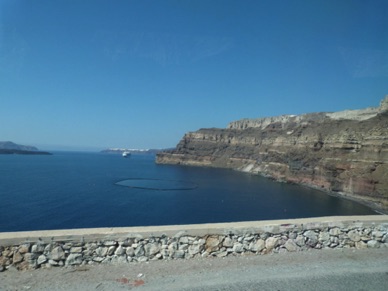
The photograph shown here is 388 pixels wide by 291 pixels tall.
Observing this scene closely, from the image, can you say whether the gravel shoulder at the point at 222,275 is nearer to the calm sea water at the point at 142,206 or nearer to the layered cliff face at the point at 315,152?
the calm sea water at the point at 142,206

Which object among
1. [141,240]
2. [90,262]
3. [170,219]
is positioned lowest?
[170,219]

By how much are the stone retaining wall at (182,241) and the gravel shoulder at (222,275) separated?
8.2 inches

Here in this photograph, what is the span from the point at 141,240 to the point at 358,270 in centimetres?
515

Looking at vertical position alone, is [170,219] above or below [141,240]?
below

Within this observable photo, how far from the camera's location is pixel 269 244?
26.9ft

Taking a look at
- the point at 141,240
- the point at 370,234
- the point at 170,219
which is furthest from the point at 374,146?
the point at 141,240

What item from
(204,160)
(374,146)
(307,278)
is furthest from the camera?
(204,160)

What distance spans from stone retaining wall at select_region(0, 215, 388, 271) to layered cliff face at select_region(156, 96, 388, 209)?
56456mm

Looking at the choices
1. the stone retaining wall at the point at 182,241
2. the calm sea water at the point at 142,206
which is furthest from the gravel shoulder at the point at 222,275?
the calm sea water at the point at 142,206

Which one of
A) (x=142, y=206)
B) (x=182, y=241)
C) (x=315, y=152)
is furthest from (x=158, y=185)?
(x=182, y=241)

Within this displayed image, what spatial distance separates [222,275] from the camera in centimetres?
686

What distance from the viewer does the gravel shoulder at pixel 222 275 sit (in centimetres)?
637

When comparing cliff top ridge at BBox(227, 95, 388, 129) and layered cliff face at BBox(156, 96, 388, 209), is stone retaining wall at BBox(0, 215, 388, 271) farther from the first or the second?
cliff top ridge at BBox(227, 95, 388, 129)

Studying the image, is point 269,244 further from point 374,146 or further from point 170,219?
point 374,146
